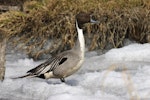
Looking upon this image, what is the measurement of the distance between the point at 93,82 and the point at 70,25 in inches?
81.6

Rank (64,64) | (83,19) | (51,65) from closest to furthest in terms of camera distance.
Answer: (64,64) < (51,65) < (83,19)

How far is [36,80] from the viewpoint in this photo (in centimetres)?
575

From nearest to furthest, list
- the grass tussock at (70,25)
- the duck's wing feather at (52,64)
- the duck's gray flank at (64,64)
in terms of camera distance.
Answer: the duck's gray flank at (64,64) → the duck's wing feather at (52,64) → the grass tussock at (70,25)

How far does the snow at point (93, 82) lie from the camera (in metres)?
4.77

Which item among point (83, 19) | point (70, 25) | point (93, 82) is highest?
point (83, 19)

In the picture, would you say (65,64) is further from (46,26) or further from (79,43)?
(46,26)

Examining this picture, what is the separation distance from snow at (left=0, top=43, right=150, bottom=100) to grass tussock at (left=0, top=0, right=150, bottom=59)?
0.42 meters

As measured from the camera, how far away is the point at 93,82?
5.55m

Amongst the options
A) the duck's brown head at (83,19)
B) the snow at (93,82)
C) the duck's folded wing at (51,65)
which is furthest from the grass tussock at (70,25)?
the duck's folded wing at (51,65)

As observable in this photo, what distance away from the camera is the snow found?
477 centimetres

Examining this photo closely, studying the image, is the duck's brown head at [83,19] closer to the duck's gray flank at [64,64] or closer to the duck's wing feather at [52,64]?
the duck's gray flank at [64,64]

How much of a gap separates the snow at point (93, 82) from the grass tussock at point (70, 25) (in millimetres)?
419

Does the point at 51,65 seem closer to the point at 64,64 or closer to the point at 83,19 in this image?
the point at 64,64

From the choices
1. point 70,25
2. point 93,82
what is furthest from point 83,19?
point 70,25
